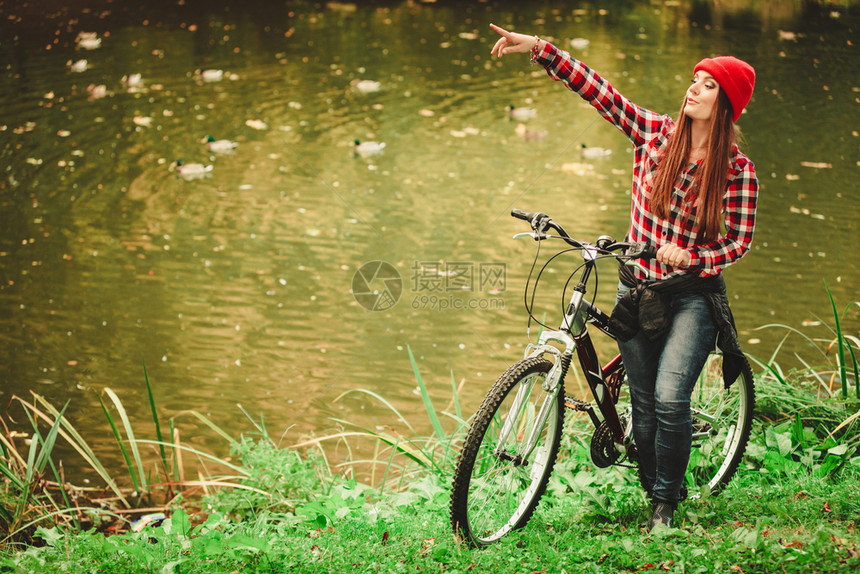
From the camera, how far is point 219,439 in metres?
4.17

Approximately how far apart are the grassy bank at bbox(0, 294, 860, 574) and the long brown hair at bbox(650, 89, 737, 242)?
3.31 feet

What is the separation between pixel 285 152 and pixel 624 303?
5900 mm

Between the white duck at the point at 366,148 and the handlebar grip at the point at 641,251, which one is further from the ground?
the handlebar grip at the point at 641,251

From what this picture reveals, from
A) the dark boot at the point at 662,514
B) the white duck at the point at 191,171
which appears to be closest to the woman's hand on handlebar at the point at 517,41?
the dark boot at the point at 662,514

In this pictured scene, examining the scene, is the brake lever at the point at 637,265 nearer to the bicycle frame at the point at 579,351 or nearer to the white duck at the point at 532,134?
the bicycle frame at the point at 579,351

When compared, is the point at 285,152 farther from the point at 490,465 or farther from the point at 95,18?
the point at 95,18

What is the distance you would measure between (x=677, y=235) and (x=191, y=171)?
5.76 meters

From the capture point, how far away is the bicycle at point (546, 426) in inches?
98.0

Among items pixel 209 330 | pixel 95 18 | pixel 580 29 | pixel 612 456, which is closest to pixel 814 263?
pixel 612 456

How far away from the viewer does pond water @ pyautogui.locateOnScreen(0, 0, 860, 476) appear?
15.7 feet

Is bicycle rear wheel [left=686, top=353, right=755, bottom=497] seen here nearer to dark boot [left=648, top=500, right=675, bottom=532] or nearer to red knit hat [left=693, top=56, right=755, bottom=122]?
dark boot [left=648, top=500, right=675, bottom=532]

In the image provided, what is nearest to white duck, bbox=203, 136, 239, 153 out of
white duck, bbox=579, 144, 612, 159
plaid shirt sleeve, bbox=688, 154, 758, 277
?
white duck, bbox=579, 144, 612, 159

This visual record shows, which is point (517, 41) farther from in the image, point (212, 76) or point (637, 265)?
point (212, 76)

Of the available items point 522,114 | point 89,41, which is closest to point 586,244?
point 522,114
